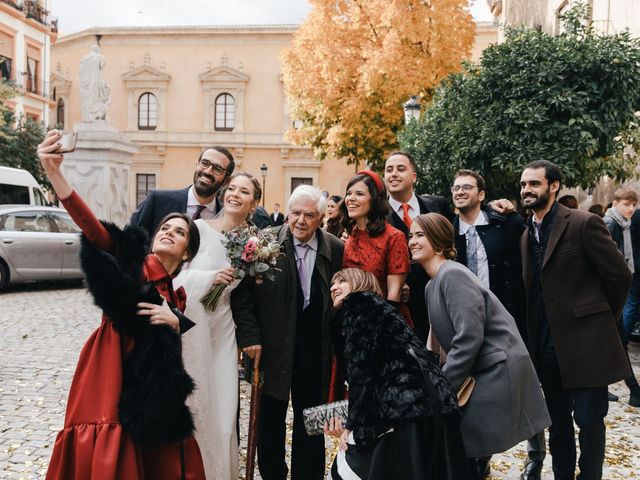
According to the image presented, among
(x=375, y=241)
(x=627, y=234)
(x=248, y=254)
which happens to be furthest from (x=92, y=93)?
(x=248, y=254)

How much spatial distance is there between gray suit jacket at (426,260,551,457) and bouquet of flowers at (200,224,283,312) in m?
1.13

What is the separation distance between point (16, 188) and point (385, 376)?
17732 mm

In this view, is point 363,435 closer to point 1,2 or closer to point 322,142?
point 322,142

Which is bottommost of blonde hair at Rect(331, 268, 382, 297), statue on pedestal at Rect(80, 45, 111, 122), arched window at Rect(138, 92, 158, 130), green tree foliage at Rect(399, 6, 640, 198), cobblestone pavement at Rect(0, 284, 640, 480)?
cobblestone pavement at Rect(0, 284, 640, 480)

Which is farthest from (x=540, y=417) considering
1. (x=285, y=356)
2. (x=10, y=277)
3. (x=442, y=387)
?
(x=10, y=277)

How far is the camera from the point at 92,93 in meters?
15.8

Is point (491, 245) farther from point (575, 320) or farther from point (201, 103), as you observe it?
point (201, 103)

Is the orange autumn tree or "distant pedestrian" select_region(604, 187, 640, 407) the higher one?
the orange autumn tree

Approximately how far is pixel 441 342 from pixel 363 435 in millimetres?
978

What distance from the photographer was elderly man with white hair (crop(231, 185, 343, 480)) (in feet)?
14.6

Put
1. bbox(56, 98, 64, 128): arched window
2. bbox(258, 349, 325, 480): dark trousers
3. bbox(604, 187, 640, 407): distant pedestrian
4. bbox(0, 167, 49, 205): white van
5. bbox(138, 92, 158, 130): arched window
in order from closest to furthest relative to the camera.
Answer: bbox(258, 349, 325, 480): dark trousers → bbox(604, 187, 640, 407): distant pedestrian → bbox(0, 167, 49, 205): white van → bbox(138, 92, 158, 130): arched window → bbox(56, 98, 64, 128): arched window

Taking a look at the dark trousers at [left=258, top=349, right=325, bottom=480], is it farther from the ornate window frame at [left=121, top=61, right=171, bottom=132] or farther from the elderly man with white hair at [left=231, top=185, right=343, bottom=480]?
the ornate window frame at [left=121, top=61, right=171, bottom=132]

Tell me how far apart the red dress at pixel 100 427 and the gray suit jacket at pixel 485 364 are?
1.62 metres

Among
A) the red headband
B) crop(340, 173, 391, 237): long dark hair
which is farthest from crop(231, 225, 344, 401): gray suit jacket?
the red headband
